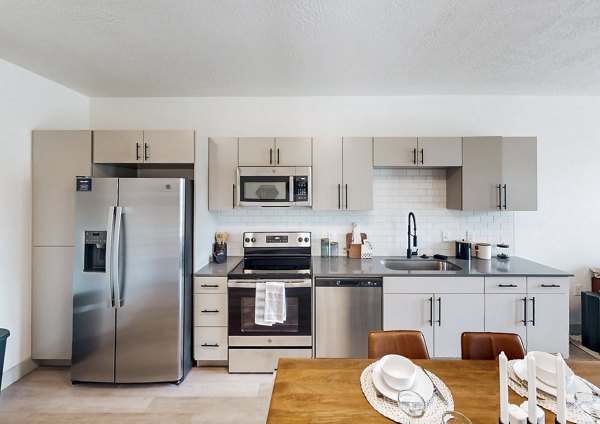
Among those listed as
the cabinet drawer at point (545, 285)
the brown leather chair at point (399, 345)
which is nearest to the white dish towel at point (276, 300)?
the brown leather chair at point (399, 345)

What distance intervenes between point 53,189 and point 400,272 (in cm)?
323

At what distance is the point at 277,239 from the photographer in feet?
10.9

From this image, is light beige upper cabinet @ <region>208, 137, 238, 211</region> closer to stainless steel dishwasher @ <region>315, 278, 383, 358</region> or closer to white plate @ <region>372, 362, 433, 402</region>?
stainless steel dishwasher @ <region>315, 278, 383, 358</region>

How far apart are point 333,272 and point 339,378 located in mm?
1383

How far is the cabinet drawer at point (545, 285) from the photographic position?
2578 millimetres

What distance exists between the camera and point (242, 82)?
117 inches

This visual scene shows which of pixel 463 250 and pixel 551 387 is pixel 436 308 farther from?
pixel 551 387

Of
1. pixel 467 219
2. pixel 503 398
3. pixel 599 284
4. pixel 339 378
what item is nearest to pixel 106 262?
pixel 339 378

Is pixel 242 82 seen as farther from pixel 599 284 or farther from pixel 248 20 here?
pixel 599 284

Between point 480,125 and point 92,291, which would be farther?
point 480,125

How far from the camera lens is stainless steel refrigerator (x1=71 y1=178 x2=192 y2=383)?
2459mm

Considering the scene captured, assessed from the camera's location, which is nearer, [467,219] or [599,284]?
[599,284]

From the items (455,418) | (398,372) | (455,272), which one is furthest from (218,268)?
(455,418)

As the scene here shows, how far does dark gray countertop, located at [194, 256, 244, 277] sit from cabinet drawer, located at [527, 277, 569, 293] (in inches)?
106
